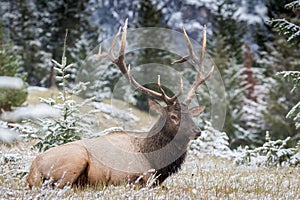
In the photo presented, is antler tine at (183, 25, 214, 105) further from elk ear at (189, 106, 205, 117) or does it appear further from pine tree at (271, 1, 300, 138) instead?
pine tree at (271, 1, 300, 138)

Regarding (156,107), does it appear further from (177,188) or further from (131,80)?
(177,188)

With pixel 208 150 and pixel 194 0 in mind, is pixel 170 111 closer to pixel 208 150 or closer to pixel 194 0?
pixel 208 150

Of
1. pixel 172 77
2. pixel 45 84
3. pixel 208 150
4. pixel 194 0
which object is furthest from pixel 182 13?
pixel 208 150

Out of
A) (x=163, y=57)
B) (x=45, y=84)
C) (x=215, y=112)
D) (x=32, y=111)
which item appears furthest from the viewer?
(x=45, y=84)

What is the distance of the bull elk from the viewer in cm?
488

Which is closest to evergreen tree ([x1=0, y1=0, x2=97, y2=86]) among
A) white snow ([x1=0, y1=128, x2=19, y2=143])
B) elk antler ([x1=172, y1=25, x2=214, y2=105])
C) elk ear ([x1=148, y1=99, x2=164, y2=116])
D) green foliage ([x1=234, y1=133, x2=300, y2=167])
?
green foliage ([x1=234, y1=133, x2=300, y2=167])

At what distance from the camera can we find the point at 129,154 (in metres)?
5.66

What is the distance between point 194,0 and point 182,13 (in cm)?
329

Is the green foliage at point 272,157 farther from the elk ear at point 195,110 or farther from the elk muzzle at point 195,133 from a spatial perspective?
the elk muzzle at point 195,133

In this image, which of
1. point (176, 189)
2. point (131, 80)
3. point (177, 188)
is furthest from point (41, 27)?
point (176, 189)

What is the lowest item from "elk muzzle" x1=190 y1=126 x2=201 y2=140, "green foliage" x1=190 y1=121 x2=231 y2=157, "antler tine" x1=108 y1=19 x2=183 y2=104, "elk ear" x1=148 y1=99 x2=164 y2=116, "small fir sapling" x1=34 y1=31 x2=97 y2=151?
"green foliage" x1=190 y1=121 x2=231 y2=157

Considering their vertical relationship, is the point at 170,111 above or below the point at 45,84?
above

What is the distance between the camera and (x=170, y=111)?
5.94m

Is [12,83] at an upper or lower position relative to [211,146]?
upper
